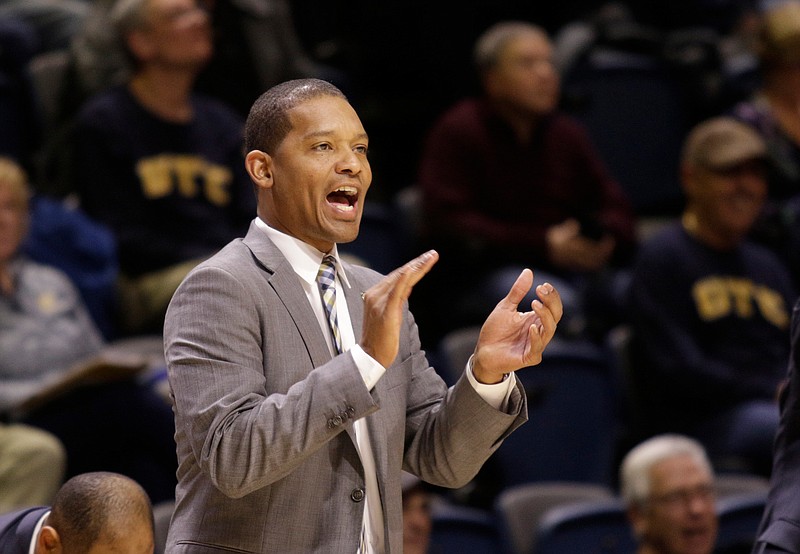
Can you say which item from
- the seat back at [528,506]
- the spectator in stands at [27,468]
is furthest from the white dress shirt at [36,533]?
the seat back at [528,506]

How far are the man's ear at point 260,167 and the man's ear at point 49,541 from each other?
62cm

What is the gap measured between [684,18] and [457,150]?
199cm

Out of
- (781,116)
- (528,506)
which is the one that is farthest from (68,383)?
(781,116)

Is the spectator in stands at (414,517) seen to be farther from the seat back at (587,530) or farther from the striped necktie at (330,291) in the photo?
the striped necktie at (330,291)

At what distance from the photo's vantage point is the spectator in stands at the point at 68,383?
366cm

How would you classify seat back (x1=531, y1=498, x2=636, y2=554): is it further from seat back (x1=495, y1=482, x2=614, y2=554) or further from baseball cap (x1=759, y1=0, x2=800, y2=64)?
baseball cap (x1=759, y1=0, x2=800, y2=64)

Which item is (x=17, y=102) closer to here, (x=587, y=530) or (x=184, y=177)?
(x=184, y=177)

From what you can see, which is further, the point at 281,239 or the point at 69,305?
the point at 69,305

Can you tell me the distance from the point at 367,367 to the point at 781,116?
368 cm

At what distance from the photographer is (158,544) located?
3.11 metres

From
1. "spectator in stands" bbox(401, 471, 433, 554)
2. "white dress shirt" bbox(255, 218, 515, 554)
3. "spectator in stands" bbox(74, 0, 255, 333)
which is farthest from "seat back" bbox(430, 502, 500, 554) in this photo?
"white dress shirt" bbox(255, 218, 515, 554)

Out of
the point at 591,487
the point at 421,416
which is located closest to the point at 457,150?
the point at 591,487

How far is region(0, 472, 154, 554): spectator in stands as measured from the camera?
1.98 metres

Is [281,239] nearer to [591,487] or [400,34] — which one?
[591,487]
